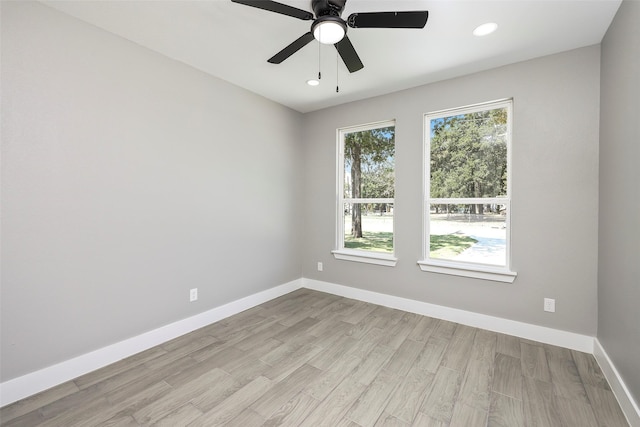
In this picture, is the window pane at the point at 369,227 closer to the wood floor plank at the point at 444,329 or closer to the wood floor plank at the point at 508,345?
the wood floor plank at the point at 444,329

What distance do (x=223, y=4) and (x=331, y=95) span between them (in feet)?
5.87

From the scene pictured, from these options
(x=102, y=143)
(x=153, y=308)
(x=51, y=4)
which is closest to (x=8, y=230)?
(x=102, y=143)

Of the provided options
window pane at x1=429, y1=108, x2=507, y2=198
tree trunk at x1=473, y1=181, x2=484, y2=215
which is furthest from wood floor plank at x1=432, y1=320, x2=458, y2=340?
window pane at x1=429, y1=108, x2=507, y2=198

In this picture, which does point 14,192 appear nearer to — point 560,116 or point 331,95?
point 331,95

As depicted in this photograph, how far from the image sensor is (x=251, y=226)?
344 centimetres

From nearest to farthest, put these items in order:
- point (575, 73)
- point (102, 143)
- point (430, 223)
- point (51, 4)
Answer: point (51, 4), point (102, 143), point (575, 73), point (430, 223)

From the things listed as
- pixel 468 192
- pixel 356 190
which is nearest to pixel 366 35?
pixel 468 192

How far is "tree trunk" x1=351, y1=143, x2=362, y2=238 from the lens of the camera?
12.7ft

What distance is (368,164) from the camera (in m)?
3.78

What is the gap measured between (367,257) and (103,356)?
279cm

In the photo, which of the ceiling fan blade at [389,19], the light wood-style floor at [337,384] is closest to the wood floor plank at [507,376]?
the light wood-style floor at [337,384]

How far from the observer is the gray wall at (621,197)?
1.63 metres

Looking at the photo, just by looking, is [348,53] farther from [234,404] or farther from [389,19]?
[234,404]

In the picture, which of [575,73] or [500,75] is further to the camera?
[500,75]
